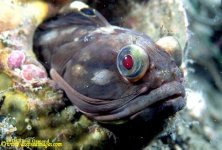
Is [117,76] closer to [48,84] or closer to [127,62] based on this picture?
[127,62]

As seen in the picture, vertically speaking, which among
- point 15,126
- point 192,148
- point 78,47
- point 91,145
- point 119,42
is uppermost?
point 119,42

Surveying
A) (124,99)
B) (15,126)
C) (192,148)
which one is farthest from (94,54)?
(192,148)

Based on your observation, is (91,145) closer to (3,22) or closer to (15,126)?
(15,126)

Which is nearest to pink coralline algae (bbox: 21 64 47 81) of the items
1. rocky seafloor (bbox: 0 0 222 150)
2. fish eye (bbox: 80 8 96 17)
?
rocky seafloor (bbox: 0 0 222 150)

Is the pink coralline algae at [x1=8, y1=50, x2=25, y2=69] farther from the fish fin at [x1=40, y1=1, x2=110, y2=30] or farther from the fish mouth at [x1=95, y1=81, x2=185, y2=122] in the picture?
the fish mouth at [x1=95, y1=81, x2=185, y2=122]

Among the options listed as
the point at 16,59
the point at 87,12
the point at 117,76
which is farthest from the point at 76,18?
the point at 117,76

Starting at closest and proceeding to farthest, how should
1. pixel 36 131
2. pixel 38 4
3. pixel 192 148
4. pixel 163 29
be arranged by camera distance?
1. pixel 36 131
2. pixel 38 4
3. pixel 163 29
4. pixel 192 148

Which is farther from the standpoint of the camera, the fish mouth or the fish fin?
the fish fin
